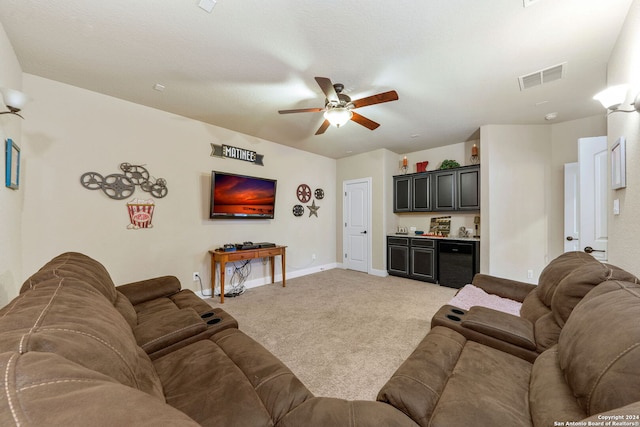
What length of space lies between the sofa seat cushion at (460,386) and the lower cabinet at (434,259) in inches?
121

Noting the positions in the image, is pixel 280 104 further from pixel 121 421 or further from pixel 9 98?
pixel 121 421

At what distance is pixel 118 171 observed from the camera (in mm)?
3010

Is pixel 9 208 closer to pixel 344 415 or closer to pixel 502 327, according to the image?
pixel 344 415

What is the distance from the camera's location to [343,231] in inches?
225

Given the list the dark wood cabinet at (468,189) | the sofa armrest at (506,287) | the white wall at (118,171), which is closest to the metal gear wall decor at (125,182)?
the white wall at (118,171)

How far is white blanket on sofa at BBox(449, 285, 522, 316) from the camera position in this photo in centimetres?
204

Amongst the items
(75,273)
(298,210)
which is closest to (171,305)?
(75,273)

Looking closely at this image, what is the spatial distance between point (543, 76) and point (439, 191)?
240cm

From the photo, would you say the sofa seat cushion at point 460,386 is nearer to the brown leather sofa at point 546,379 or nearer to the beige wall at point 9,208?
the brown leather sofa at point 546,379

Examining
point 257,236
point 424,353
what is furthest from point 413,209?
point 424,353

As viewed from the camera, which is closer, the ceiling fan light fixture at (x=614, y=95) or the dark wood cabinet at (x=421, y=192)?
the ceiling fan light fixture at (x=614, y=95)

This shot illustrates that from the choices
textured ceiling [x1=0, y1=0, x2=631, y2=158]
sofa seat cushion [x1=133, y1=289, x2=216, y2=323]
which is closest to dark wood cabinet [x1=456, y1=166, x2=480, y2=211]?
textured ceiling [x1=0, y1=0, x2=631, y2=158]

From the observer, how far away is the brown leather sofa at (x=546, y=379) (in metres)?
0.76

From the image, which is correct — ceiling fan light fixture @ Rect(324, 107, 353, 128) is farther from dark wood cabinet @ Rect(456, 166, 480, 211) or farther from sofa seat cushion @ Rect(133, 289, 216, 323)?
dark wood cabinet @ Rect(456, 166, 480, 211)
